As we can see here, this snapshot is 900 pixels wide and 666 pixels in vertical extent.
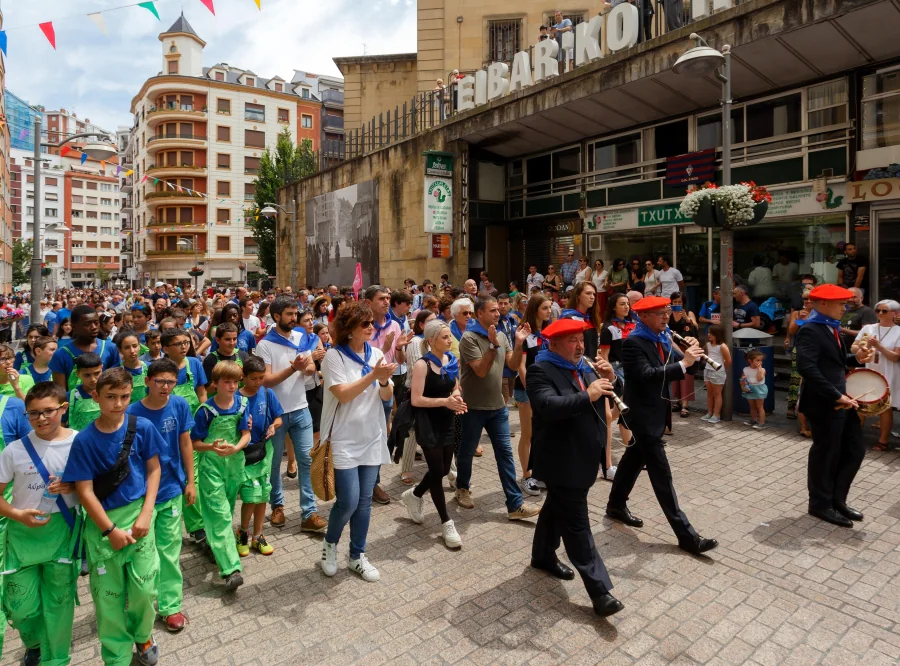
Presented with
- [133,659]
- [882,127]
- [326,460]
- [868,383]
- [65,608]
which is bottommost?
[133,659]

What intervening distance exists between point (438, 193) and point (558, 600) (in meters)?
14.5

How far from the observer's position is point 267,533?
5.11 meters

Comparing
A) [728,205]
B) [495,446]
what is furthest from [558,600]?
[728,205]

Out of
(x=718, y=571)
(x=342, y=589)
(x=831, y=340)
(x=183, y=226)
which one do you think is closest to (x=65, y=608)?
(x=342, y=589)

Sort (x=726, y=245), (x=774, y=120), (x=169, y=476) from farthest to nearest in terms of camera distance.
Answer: (x=774, y=120)
(x=726, y=245)
(x=169, y=476)

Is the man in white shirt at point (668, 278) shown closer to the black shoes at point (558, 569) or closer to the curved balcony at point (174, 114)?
the black shoes at point (558, 569)

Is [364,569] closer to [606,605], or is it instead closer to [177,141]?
[606,605]

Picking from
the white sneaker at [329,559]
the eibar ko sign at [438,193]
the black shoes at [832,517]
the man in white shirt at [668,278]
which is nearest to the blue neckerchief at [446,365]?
the white sneaker at [329,559]

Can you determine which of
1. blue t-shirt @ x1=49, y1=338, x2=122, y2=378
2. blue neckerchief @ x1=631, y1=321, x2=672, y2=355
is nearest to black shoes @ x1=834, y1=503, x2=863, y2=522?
blue neckerchief @ x1=631, y1=321, x2=672, y2=355

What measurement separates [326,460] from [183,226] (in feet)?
200

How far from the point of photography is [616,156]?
1548 centimetres

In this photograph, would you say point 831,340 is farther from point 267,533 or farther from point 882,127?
point 882,127

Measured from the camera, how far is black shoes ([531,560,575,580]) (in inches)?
165

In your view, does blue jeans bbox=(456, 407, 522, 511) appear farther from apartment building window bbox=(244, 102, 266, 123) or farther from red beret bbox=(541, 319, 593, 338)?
apartment building window bbox=(244, 102, 266, 123)
